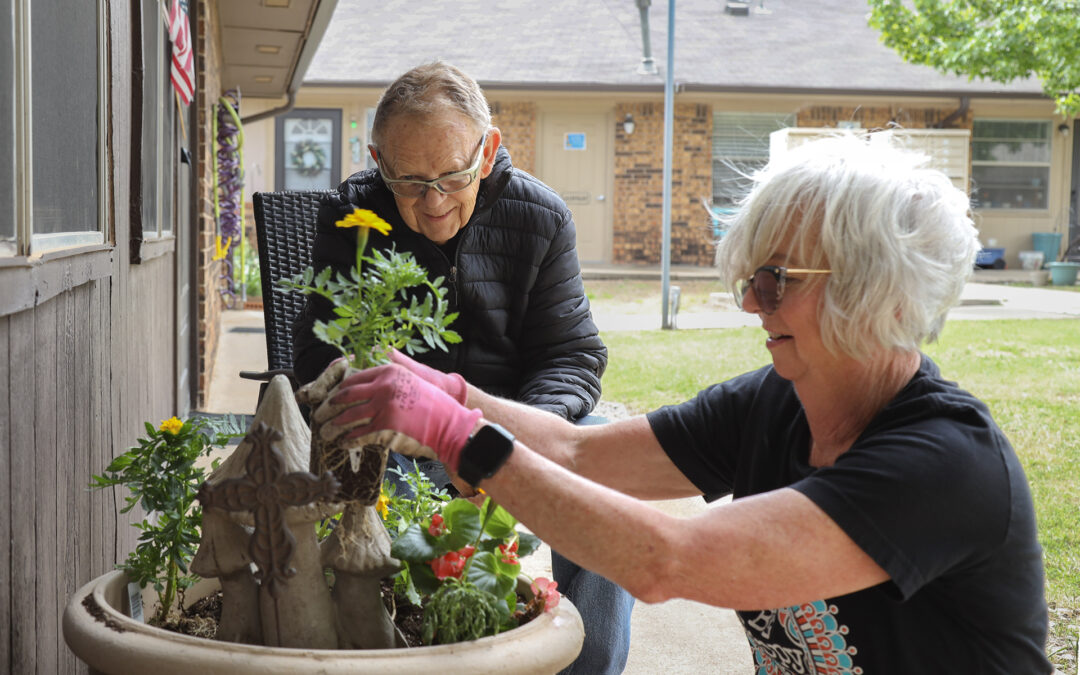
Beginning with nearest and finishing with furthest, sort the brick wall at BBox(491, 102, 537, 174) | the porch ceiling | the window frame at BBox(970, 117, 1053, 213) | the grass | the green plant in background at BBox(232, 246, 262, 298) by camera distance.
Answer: the grass < the porch ceiling < the green plant in background at BBox(232, 246, 262, 298) < the brick wall at BBox(491, 102, 537, 174) < the window frame at BBox(970, 117, 1053, 213)

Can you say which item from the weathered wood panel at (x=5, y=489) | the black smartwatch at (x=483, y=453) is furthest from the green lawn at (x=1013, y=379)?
the weathered wood panel at (x=5, y=489)

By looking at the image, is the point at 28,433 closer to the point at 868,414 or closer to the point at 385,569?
the point at 385,569

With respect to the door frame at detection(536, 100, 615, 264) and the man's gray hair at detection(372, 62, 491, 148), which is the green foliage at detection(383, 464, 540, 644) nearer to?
the man's gray hair at detection(372, 62, 491, 148)

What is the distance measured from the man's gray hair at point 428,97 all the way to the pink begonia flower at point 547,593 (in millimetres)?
1085

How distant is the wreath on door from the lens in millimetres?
17359

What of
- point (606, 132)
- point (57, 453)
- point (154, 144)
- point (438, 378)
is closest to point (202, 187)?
point (154, 144)

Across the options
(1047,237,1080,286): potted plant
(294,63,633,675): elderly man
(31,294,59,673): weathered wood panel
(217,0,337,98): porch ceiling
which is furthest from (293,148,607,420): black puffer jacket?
(1047,237,1080,286): potted plant

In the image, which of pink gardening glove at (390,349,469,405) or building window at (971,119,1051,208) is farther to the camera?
building window at (971,119,1051,208)

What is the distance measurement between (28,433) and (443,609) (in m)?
0.57

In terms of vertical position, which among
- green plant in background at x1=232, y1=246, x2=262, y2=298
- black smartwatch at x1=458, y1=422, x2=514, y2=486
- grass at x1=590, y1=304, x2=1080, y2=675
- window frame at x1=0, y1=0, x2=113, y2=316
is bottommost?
grass at x1=590, y1=304, x2=1080, y2=675

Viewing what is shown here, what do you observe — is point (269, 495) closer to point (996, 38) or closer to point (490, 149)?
point (490, 149)

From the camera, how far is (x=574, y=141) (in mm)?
17891

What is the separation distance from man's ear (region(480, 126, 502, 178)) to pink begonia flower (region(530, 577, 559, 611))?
3.80 ft

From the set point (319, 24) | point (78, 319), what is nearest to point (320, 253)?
point (78, 319)
